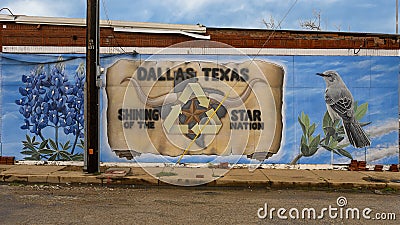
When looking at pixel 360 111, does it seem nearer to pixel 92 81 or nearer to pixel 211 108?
pixel 211 108

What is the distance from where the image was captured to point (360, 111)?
1416 cm

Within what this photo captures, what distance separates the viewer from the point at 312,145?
14094 millimetres

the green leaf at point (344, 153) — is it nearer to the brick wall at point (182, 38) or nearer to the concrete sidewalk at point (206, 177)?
the concrete sidewalk at point (206, 177)

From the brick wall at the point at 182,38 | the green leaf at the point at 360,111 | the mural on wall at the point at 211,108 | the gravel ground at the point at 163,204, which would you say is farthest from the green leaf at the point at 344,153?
the brick wall at the point at 182,38

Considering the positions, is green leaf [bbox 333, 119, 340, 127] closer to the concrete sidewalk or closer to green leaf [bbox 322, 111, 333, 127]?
green leaf [bbox 322, 111, 333, 127]

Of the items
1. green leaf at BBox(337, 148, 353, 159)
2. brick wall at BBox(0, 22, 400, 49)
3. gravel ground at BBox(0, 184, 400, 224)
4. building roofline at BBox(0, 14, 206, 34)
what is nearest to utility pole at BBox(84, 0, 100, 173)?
gravel ground at BBox(0, 184, 400, 224)

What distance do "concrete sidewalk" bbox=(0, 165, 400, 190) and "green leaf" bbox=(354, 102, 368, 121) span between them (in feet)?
5.60

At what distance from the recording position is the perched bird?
46.3ft

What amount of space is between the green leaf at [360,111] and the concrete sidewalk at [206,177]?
171 centimetres

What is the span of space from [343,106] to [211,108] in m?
3.86

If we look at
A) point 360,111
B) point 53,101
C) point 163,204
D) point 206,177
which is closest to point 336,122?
point 360,111

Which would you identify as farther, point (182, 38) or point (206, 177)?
point (182, 38)

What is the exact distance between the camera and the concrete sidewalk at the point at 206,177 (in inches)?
459

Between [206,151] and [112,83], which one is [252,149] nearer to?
[206,151]
